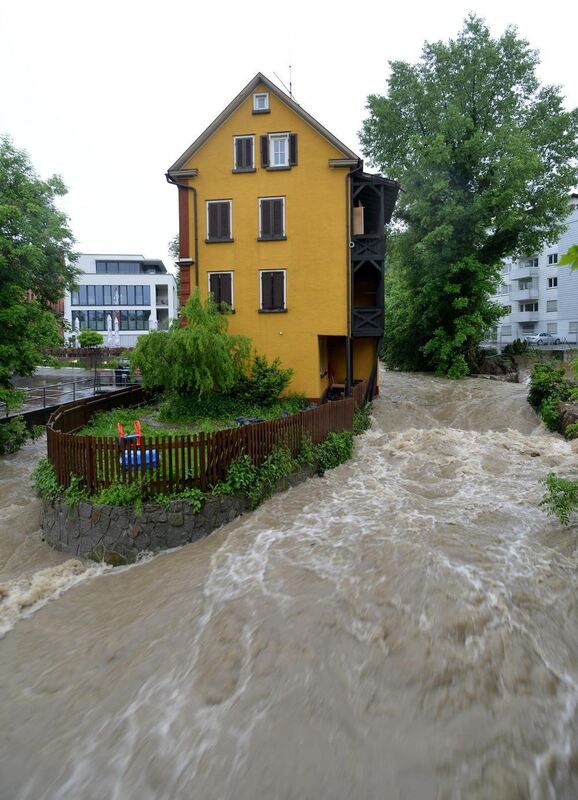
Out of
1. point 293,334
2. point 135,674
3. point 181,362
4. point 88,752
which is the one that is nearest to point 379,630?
point 135,674

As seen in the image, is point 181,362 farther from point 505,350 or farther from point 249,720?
point 505,350

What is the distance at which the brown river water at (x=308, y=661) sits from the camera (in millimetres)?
Result: 4352

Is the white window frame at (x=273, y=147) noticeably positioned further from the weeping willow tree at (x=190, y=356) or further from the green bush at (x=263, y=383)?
the green bush at (x=263, y=383)

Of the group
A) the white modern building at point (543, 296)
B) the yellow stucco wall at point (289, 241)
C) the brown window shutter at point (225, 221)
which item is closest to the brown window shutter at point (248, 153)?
the yellow stucco wall at point (289, 241)

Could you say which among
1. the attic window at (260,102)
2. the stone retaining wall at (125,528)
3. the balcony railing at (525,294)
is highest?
the attic window at (260,102)

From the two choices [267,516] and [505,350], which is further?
[505,350]

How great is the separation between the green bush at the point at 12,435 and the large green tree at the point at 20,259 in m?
1.75

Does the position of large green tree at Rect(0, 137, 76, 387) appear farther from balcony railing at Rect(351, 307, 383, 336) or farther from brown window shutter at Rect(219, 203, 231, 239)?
balcony railing at Rect(351, 307, 383, 336)

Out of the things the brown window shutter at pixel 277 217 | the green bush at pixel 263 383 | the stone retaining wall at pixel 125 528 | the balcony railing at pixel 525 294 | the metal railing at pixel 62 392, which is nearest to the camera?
the stone retaining wall at pixel 125 528

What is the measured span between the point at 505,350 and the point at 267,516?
93.3 feet

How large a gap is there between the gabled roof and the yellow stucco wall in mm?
180

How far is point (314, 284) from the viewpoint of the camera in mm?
18781

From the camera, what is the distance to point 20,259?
48.4ft

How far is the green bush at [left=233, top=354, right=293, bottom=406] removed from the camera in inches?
709
